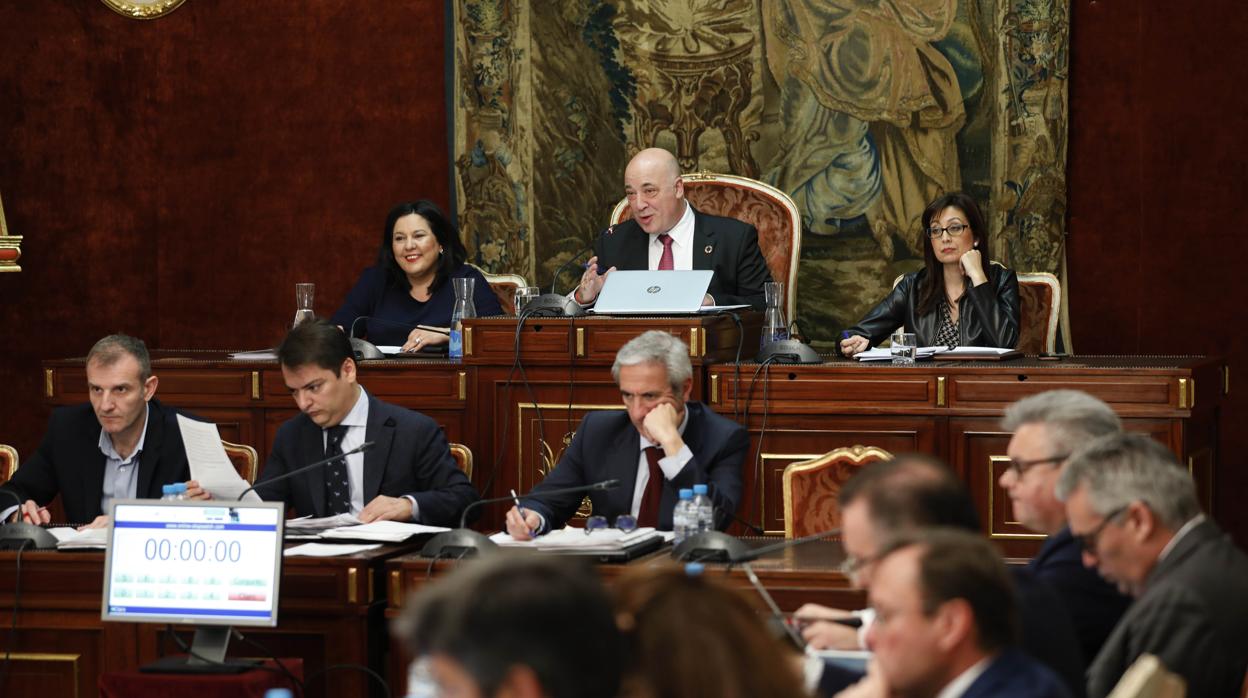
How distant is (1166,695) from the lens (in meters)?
2.37

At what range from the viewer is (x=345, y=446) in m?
4.78

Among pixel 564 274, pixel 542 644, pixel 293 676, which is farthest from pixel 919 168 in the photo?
pixel 542 644

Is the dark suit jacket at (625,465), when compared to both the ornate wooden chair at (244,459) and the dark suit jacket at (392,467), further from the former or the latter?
the ornate wooden chair at (244,459)

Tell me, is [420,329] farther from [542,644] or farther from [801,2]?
[542,644]

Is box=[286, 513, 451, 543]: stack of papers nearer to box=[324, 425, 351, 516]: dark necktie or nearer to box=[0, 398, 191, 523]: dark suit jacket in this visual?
box=[324, 425, 351, 516]: dark necktie

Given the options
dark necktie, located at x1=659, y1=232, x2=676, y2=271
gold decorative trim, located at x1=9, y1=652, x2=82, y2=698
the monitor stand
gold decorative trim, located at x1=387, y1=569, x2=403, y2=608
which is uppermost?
dark necktie, located at x1=659, y1=232, x2=676, y2=271

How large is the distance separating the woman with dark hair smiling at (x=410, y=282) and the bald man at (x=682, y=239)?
1.76ft

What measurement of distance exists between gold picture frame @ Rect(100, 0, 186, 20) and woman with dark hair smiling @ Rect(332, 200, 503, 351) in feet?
7.54

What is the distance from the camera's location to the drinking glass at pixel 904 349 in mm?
5855

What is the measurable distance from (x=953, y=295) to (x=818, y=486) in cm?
179

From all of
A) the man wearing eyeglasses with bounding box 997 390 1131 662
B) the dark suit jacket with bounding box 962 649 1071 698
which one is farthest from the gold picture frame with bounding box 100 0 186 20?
the dark suit jacket with bounding box 962 649 1071 698

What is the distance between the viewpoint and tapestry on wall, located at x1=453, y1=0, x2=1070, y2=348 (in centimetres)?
746

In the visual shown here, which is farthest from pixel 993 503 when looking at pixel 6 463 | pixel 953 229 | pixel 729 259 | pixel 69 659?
pixel 6 463

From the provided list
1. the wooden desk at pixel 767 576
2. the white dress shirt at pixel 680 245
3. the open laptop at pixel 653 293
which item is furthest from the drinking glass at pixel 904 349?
the wooden desk at pixel 767 576
